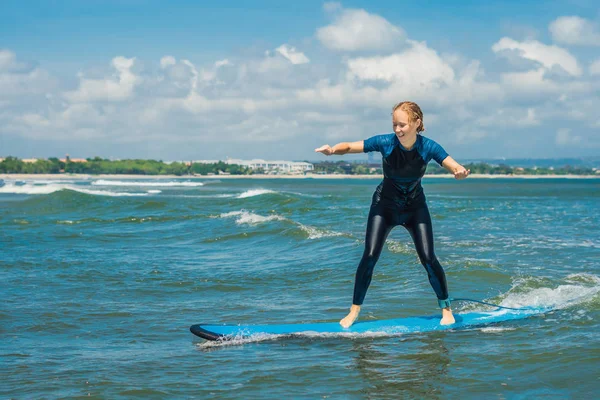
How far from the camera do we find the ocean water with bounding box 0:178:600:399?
6.07 metres

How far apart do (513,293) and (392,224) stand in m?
3.86

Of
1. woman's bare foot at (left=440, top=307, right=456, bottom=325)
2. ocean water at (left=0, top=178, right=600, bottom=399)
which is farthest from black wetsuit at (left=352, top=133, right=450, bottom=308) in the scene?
ocean water at (left=0, top=178, right=600, bottom=399)

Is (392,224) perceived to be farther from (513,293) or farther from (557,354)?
(513,293)

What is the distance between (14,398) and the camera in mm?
5754

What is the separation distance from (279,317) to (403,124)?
3.42m

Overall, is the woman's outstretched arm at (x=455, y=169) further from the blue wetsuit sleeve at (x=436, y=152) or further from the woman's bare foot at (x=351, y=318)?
the woman's bare foot at (x=351, y=318)

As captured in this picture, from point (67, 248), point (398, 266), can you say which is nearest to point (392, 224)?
point (398, 266)

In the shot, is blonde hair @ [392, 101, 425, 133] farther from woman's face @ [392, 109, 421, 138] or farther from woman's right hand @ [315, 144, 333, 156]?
woman's right hand @ [315, 144, 333, 156]

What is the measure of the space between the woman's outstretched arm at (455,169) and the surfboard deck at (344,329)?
1910mm

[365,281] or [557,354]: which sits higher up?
[365,281]

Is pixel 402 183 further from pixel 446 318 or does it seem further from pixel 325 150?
pixel 446 318

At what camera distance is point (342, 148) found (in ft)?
22.1

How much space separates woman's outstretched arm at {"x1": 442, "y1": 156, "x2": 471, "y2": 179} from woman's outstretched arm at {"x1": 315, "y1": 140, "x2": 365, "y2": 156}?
0.84 meters

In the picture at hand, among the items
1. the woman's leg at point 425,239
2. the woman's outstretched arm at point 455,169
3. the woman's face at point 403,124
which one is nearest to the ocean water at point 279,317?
the woman's leg at point 425,239
